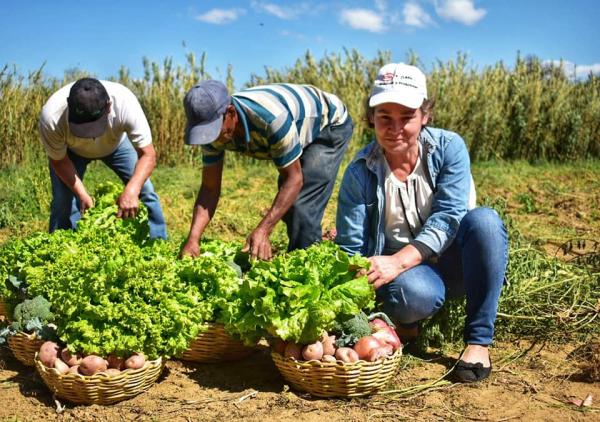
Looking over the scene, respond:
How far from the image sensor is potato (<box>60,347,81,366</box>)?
3.49 m

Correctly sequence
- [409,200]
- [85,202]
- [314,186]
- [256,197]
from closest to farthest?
[409,200]
[314,186]
[85,202]
[256,197]

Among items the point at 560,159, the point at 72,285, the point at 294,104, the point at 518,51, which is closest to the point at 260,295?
the point at 72,285

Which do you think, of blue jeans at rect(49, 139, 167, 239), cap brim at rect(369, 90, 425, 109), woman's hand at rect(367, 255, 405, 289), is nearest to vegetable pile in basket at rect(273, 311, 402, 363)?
woman's hand at rect(367, 255, 405, 289)

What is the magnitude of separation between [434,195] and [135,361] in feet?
6.25

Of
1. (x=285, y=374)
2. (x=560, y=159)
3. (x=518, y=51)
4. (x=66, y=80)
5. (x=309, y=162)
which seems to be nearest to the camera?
(x=285, y=374)

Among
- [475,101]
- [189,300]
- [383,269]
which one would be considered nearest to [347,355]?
[383,269]

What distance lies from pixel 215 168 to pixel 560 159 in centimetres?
1086

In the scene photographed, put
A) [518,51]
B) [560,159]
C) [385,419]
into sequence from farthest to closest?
[518,51] → [560,159] → [385,419]

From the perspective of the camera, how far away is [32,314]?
3875 mm

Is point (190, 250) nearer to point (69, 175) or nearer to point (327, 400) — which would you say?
point (327, 400)

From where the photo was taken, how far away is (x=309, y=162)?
16.7 ft

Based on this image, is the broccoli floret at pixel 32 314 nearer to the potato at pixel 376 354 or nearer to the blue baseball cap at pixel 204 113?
the blue baseball cap at pixel 204 113

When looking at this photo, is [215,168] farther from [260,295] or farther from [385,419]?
[385,419]

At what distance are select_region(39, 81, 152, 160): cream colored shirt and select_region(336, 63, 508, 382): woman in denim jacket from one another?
7.41ft
